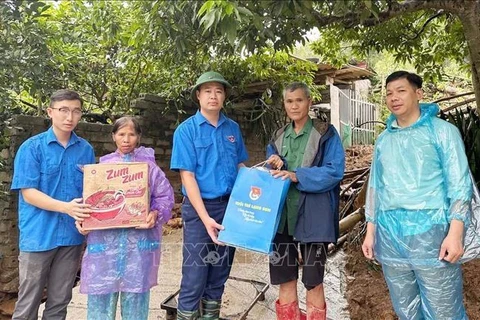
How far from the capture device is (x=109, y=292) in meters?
2.29

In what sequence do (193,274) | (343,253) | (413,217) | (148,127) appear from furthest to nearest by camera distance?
(148,127), (343,253), (193,274), (413,217)

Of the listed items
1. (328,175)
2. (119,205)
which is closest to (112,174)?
(119,205)

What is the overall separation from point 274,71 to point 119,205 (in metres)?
4.58

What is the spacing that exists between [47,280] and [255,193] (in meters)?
1.39

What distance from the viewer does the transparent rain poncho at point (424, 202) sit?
1991 millimetres

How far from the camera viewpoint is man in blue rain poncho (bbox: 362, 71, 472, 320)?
198 centimetres

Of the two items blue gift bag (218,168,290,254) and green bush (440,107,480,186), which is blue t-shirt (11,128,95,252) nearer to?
blue gift bag (218,168,290,254)

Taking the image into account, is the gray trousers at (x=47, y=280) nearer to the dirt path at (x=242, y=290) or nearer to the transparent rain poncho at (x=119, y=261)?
the transparent rain poncho at (x=119, y=261)

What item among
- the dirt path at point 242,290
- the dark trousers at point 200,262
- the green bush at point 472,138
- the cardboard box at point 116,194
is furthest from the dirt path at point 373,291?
the cardboard box at point 116,194

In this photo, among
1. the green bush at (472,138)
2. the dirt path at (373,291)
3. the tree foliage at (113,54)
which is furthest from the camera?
the green bush at (472,138)

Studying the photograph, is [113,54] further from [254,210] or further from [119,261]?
[254,210]

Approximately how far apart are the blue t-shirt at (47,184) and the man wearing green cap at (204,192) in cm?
63

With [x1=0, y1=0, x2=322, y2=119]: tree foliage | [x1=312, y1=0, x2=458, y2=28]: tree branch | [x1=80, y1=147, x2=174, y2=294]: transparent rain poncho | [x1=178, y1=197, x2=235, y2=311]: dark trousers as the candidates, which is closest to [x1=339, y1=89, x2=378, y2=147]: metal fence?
[x1=0, y1=0, x2=322, y2=119]: tree foliage

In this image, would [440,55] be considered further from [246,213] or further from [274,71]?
[246,213]
